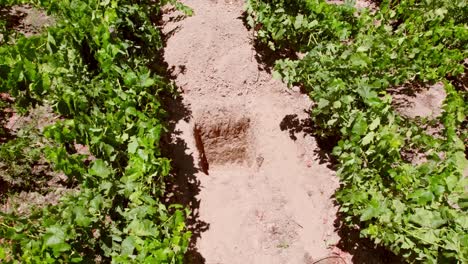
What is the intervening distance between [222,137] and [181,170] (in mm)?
934

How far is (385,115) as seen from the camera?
364cm

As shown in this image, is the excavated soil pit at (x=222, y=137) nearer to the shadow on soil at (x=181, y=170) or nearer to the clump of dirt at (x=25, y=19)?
the shadow on soil at (x=181, y=170)

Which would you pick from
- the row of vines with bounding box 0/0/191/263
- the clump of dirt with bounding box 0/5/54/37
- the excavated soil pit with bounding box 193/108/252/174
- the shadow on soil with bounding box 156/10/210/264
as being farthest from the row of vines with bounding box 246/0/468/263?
Answer: the clump of dirt with bounding box 0/5/54/37

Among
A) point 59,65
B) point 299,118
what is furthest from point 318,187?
point 59,65

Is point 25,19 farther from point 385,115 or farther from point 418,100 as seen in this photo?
point 418,100

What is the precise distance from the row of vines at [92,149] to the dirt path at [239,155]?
1245 millimetres

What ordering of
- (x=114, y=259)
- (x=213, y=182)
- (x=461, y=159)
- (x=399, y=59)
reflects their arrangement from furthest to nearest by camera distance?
(x=213, y=182)
(x=399, y=59)
(x=461, y=159)
(x=114, y=259)

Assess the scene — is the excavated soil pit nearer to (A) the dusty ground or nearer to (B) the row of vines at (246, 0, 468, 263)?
(A) the dusty ground

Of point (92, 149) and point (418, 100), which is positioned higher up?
point (92, 149)

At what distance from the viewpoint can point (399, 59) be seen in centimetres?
438

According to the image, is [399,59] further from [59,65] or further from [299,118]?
[59,65]

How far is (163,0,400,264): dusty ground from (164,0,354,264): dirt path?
0.01 m

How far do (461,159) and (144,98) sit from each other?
2970 millimetres

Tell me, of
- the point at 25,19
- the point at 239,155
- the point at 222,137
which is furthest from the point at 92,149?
the point at 25,19
